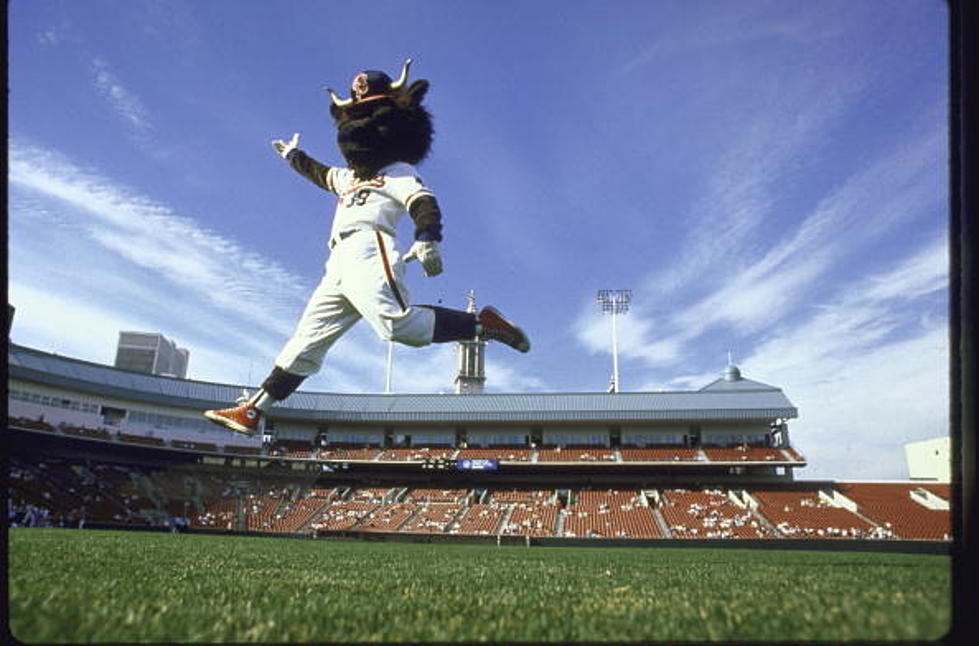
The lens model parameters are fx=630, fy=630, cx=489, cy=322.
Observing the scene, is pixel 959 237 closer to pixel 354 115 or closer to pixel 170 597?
pixel 170 597

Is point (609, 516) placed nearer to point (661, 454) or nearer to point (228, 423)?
point (661, 454)

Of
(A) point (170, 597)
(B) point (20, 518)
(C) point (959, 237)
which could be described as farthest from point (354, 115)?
(B) point (20, 518)

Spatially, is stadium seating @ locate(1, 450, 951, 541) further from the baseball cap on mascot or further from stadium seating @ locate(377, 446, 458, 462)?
the baseball cap on mascot

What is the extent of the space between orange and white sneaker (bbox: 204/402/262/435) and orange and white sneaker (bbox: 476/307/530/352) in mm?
1936

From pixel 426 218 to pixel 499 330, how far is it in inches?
44.1

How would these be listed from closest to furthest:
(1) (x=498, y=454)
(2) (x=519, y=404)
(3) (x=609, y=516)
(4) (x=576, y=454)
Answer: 1. (3) (x=609, y=516)
2. (4) (x=576, y=454)
3. (1) (x=498, y=454)
4. (2) (x=519, y=404)

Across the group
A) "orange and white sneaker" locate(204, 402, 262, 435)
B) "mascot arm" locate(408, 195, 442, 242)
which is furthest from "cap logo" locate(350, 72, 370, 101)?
"orange and white sneaker" locate(204, 402, 262, 435)

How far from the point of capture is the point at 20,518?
25.3 m

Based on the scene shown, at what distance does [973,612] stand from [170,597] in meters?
3.50

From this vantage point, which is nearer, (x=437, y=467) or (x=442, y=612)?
(x=442, y=612)

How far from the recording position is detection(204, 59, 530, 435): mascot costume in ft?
15.6

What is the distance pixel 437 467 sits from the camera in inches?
1518

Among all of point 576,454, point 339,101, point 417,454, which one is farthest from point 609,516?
point 339,101

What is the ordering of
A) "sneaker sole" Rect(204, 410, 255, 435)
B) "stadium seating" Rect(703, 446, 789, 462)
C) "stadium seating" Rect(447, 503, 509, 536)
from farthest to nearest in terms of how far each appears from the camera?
"stadium seating" Rect(703, 446, 789, 462) < "stadium seating" Rect(447, 503, 509, 536) < "sneaker sole" Rect(204, 410, 255, 435)
